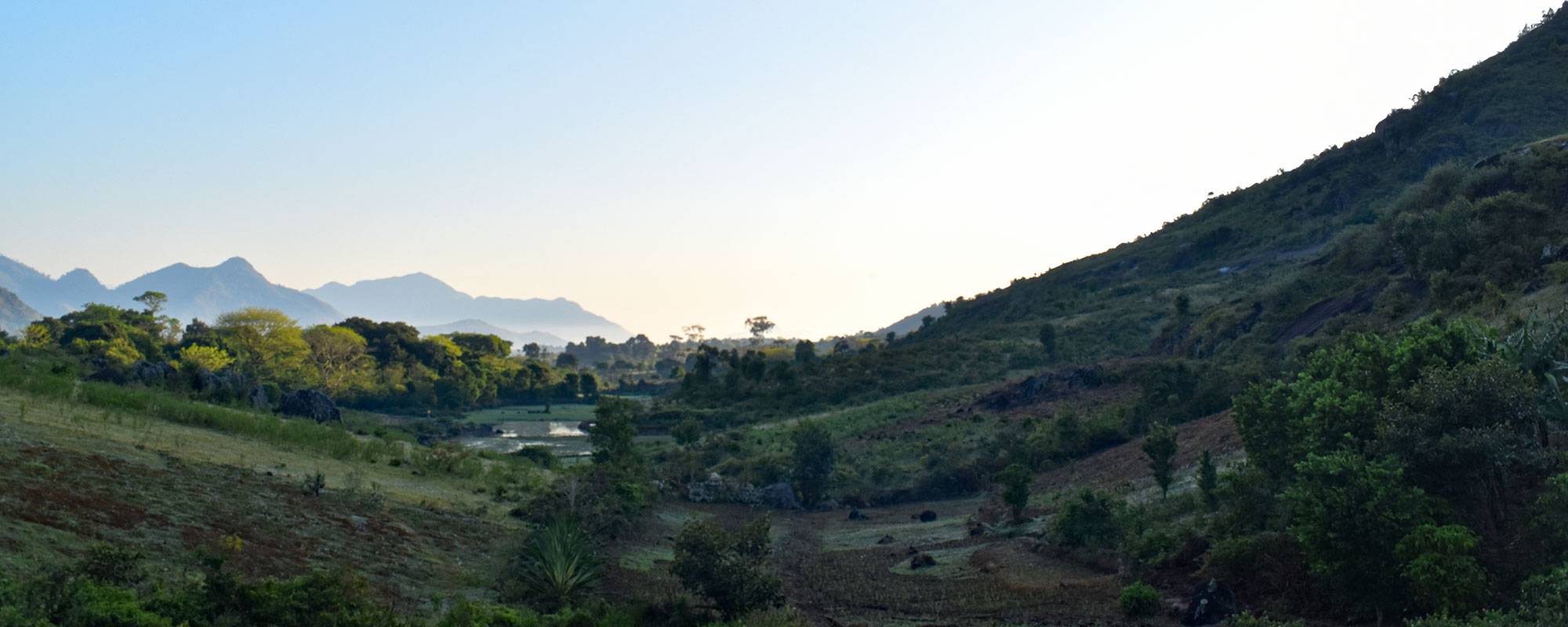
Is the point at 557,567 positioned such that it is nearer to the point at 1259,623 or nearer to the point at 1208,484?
the point at 1259,623

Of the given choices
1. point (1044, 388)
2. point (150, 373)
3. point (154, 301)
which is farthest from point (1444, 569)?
point (154, 301)

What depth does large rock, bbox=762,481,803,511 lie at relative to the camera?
38.2 metres

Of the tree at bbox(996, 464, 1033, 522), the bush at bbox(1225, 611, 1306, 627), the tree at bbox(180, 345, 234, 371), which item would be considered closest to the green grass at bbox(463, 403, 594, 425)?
the tree at bbox(180, 345, 234, 371)

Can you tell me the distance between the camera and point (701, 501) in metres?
37.9

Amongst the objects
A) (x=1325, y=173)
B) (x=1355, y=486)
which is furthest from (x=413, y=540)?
(x=1325, y=173)

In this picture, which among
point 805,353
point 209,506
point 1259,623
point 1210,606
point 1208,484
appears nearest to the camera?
point 1259,623

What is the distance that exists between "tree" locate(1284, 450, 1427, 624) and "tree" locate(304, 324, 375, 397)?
8549 cm

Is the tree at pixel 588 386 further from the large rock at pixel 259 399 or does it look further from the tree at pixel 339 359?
the large rock at pixel 259 399

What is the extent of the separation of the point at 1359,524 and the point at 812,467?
25.2 meters

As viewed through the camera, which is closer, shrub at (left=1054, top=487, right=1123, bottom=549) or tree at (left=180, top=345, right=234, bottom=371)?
shrub at (left=1054, top=487, right=1123, bottom=549)

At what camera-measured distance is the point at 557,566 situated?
56.9 ft

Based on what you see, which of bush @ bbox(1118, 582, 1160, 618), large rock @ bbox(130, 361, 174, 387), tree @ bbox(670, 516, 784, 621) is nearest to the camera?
tree @ bbox(670, 516, 784, 621)

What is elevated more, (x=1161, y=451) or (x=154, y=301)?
(x=154, y=301)

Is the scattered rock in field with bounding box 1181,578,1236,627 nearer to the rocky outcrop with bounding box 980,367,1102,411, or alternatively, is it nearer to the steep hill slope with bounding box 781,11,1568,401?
the rocky outcrop with bounding box 980,367,1102,411
